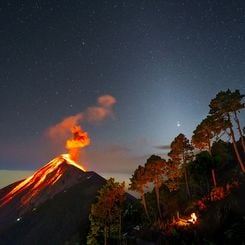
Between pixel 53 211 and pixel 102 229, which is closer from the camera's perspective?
pixel 102 229

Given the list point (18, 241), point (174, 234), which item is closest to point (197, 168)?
point (174, 234)

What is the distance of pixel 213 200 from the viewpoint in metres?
36.8

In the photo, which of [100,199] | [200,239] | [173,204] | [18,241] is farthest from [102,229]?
[18,241]

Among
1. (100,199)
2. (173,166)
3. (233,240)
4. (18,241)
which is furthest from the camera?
(18,241)

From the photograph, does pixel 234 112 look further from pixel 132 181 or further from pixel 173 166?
pixel 132 181

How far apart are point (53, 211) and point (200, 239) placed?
537ft

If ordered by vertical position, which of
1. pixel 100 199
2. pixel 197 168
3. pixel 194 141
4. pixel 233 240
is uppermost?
pixel 194 141

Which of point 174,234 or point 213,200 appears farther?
point 213,200

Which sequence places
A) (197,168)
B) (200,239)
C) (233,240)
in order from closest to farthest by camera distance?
(233,240) → (200,239) → (197,168)

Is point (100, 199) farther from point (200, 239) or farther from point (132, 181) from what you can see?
point (200, 239)

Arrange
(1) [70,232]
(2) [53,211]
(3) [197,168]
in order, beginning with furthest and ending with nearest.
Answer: (2) [53,211], (1) [70,232], (3) [197,168]

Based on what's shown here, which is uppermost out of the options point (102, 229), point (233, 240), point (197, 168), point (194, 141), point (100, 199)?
point (194, 141)

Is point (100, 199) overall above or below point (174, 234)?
above

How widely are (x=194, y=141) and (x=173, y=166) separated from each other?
929 cm
